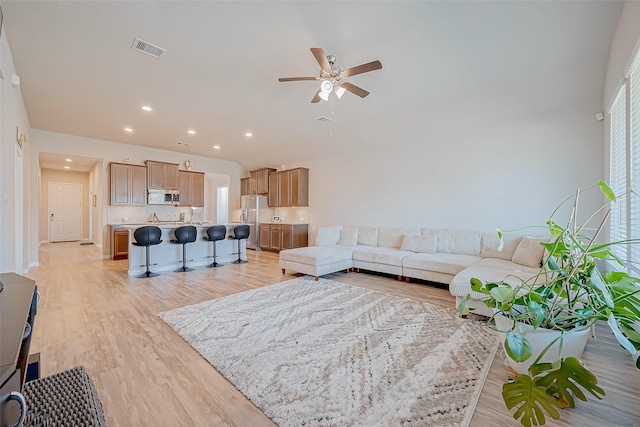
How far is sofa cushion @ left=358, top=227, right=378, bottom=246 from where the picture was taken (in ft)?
18.9

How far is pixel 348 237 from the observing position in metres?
6.00

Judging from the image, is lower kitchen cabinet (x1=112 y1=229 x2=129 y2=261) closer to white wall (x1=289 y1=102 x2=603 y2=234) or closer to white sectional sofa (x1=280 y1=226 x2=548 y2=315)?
white sectional sofa (x1=280 y1=226 x2=548 y2=315)

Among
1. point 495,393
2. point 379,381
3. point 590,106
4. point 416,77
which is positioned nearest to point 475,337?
point 495,393

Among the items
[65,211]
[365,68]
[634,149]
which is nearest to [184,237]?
[365,68]

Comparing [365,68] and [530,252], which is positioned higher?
[365,68]

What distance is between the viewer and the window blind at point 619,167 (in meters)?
2.71

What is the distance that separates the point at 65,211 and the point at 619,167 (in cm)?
1489

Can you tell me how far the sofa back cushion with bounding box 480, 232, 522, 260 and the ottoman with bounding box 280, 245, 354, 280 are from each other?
2.33 meters

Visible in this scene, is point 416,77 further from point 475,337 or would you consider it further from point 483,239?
point 475,337

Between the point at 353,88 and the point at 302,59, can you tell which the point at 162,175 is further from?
the point at 353,88

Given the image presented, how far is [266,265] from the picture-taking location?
5.85 metres

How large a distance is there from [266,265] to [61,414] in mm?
4842

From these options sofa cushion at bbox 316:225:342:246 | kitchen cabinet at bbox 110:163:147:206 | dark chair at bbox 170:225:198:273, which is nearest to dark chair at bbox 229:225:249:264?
dark chair at bbox 170:225:198:273

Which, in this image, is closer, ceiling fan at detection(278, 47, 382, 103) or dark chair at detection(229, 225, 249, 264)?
ceiling fan at detection(278, 47, 382, 103)
